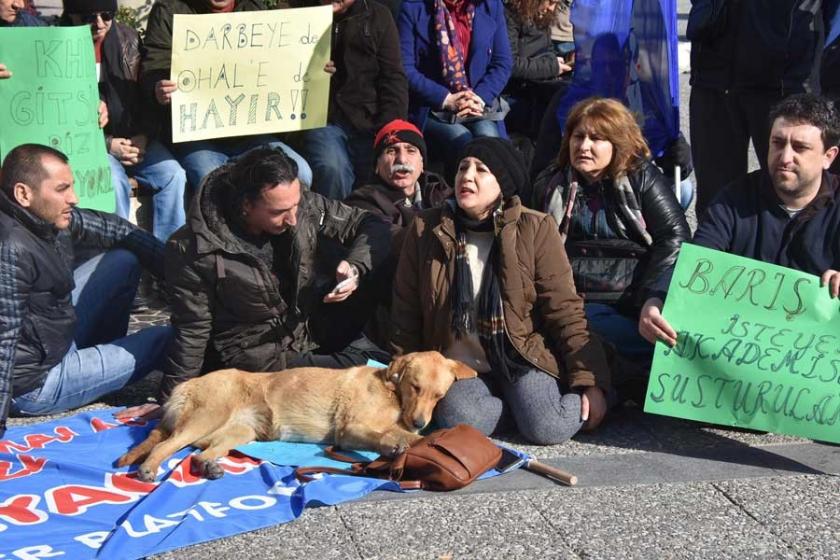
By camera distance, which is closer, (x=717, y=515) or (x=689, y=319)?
(x=717, y=515)

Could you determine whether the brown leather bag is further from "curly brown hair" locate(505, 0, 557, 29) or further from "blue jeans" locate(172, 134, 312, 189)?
"curly brown hair" locate(505, 0, 557, 29)

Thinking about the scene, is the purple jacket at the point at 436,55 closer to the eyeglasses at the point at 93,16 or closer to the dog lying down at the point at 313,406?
the eyeglasses at the point at 93,16

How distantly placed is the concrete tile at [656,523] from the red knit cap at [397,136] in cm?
254

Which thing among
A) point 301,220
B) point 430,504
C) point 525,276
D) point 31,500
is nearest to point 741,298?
point 525,276

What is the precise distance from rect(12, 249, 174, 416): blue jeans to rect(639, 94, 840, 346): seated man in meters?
2.43

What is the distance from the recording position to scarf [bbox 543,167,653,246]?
5754 millimetres

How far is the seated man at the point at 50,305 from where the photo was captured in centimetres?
523

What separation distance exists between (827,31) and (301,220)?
321cm

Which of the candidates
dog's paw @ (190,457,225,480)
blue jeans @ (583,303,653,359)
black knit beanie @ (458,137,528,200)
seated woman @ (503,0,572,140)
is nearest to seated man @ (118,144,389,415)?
dog's paw @ (190,457,225,480)

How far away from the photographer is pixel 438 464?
4637 millimetres

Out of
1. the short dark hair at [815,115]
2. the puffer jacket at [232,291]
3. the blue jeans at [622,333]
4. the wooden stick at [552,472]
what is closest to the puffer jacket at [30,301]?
the puffer jacket at [232,291]

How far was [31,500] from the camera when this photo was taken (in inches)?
178

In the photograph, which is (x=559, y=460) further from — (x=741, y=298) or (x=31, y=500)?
(x=31, y=500)

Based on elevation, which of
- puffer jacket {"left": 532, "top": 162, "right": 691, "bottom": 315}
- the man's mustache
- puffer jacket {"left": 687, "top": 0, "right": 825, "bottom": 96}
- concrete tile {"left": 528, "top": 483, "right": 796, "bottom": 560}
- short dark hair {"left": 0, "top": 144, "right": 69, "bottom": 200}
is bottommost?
concrete tile {"left": 528, "top": 483, "right": 796, "bottom": 560}
